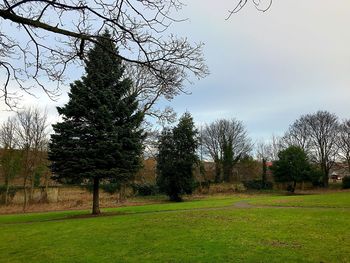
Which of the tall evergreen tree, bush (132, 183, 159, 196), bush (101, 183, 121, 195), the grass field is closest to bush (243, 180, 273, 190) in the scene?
bush (132, 183, 159, 196)

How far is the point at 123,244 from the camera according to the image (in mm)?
11445

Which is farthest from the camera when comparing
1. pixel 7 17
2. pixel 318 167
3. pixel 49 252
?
pixel 318 167

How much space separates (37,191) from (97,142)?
18181 millimetres

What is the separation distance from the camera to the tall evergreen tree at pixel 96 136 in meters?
24.1

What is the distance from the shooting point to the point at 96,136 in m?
24.3

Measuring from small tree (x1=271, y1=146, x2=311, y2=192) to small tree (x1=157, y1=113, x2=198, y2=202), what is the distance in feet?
59.3

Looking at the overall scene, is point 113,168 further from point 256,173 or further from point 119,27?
point 256,173

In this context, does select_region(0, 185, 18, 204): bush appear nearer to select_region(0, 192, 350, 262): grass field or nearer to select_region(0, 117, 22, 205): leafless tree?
select_region(0, 117, 22, 205): leafless tree

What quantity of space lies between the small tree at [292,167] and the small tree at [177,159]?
59.3 feet

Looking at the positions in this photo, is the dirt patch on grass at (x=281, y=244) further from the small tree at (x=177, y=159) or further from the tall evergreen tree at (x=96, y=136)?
the small tree at (x=177, y=159)

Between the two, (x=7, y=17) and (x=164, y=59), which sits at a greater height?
(x=7, y=17)

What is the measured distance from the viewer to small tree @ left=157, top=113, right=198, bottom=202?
4050 cm

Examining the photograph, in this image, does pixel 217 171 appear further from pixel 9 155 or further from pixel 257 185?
pixel 9 155

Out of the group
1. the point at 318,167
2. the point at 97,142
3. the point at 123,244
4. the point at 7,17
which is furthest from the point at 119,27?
the point at 318,167
